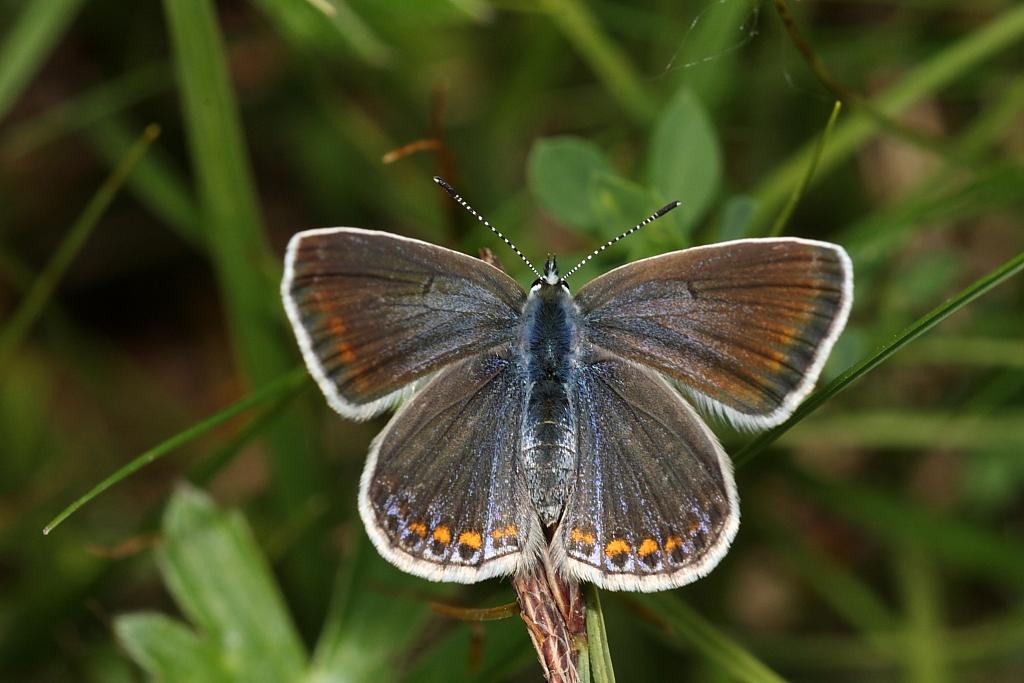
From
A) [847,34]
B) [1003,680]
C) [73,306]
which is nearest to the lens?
[1003,680]

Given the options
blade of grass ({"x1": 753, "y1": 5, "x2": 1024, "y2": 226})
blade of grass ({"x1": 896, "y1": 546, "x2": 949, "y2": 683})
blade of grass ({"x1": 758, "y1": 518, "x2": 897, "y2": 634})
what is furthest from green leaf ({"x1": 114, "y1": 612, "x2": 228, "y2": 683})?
blade of grass ({"x1": 896, "y1": 546, "x2": 949, "y2": 683})

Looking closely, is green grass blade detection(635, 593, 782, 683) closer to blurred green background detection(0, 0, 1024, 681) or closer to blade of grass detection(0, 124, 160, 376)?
blurred green background detection(0, 0, 1024, 681)

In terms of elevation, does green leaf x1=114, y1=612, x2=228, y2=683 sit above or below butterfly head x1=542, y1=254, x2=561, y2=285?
below

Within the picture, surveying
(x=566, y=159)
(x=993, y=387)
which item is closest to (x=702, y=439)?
(x=566, y=159)

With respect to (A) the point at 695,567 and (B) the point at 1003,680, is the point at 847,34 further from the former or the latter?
→ (A) the point at 695,567

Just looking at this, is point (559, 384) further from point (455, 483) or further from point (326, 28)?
point (326, 28)

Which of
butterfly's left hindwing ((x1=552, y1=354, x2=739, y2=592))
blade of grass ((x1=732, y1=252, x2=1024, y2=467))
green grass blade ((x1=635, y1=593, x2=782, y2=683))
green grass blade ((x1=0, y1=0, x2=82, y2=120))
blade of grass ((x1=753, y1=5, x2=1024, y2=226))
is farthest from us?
green grass blade ((x1=0, y1=0, x2=82, y2=120))
